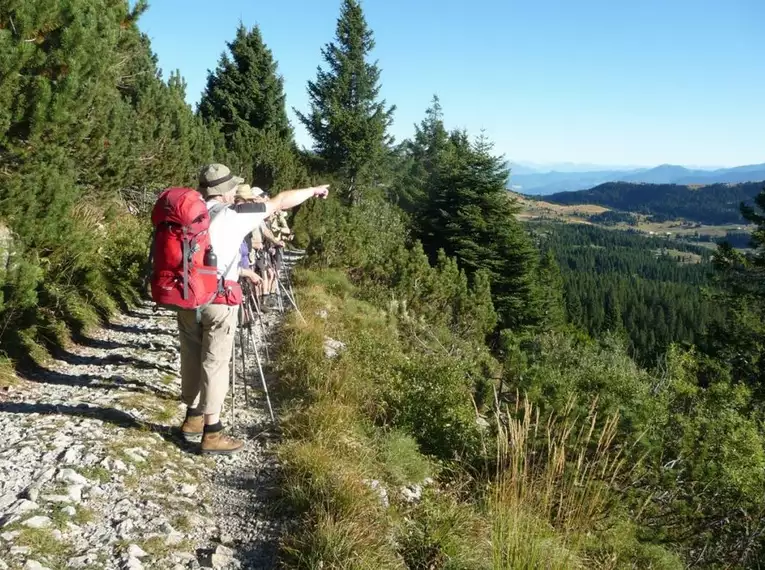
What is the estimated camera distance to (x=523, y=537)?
10.7 ft

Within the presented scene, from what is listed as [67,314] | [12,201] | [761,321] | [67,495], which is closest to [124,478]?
[67,495]

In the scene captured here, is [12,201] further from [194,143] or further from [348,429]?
[194,143]

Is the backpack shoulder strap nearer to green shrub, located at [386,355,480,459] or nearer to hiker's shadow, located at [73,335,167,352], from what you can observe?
green shrub, located at [386,355,480,459]

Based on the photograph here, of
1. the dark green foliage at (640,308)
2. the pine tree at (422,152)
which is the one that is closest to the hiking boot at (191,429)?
the pine tree at (422,152)

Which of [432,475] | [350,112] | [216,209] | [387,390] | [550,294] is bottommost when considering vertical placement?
[550,294]

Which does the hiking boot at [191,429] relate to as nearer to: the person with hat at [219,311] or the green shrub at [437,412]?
the person with hat at [219,311]

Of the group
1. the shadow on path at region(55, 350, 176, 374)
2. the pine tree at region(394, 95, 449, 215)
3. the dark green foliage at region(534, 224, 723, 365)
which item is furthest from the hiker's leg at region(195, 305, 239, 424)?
the dark green foliage at region(534, 224, 723, 365)

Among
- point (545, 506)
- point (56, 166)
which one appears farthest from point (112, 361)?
point (545, 506)

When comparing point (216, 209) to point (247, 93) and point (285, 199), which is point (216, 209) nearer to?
point (285, 199)

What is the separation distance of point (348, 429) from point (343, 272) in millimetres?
8788

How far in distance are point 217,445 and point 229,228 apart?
5.63 feet

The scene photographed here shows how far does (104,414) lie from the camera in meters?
4.75

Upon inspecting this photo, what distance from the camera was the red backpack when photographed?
149 inches

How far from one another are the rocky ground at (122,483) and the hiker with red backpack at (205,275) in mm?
385
